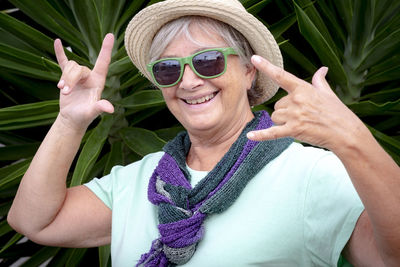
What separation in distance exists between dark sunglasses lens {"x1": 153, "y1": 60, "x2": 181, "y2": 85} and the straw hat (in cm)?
15

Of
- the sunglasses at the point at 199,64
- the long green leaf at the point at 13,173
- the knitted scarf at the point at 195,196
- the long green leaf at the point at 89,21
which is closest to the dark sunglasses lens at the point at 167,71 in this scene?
the sunglasses at the point at 199,64

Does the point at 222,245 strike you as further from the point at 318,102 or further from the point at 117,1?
the point at 117,1

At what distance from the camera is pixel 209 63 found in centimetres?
155

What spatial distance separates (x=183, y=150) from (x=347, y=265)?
639 millimetres

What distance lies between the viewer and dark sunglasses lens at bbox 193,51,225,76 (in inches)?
60.7

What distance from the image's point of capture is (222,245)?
1.45 m

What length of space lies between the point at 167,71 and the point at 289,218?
543 mm

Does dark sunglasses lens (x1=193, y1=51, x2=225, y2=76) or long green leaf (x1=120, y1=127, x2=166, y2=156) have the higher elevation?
dark sunglasses lens (x1=193, y1=51, x2=225, y2=76)

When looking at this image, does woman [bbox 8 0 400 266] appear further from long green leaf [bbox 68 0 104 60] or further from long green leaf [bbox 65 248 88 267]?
long green leaf [bbox 65 248 88 267]

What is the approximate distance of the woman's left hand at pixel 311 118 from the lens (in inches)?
46.8

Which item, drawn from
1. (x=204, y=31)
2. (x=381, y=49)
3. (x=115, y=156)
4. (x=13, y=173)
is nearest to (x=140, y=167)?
(x=204, y=31)

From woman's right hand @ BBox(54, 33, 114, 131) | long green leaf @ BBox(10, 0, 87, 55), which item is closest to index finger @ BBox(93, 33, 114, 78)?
woman's right hand @ BBox(54, 33, 114, 131)

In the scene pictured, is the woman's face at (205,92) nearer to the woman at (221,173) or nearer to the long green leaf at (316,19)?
the woman at (221,173)

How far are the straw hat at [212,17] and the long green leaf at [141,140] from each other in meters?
0.56
